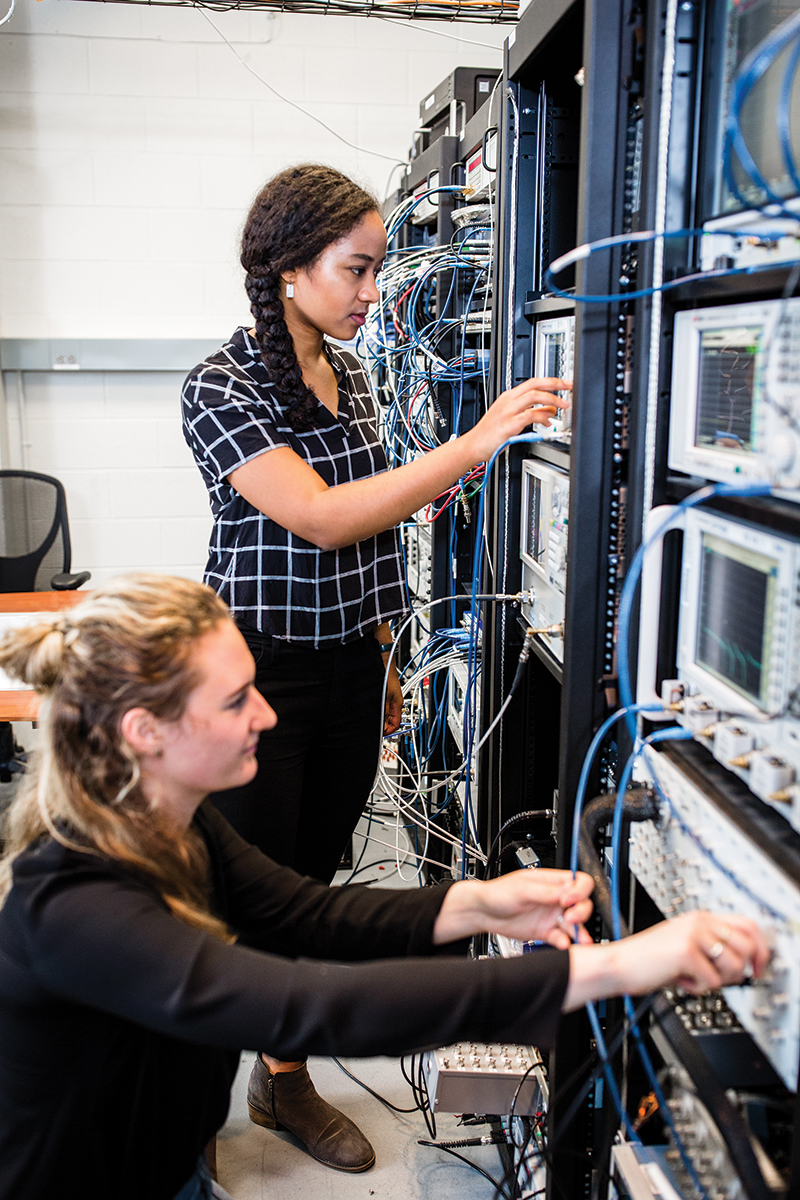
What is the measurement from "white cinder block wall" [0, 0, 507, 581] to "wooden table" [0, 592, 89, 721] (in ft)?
3.27

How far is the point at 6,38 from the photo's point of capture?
3604 mm

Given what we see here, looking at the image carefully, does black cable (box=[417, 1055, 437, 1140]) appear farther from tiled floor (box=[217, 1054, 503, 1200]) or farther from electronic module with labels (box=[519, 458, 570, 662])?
electronic module with labels (box=[519, 458, 570, 662])

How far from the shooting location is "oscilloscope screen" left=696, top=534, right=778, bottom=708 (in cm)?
87

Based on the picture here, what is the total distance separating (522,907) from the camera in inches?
43.2

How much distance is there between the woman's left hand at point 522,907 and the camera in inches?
42.5

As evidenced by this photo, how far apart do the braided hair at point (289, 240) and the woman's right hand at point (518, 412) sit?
361 millimetres

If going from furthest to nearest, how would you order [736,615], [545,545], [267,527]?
[267,527]
[545,545]
[736,615]

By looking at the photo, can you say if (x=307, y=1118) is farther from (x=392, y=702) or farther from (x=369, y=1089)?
(x=392, y=702)

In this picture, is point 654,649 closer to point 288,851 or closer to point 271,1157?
point 288,851

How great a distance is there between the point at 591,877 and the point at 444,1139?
46.1 inches

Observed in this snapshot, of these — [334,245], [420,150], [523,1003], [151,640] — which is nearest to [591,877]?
[523,1003]

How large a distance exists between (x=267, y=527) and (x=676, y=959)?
1.03 m

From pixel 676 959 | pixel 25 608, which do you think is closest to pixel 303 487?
pixel 676 959

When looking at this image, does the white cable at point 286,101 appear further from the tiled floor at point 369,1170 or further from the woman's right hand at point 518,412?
the tiled floor at point 369,1170
